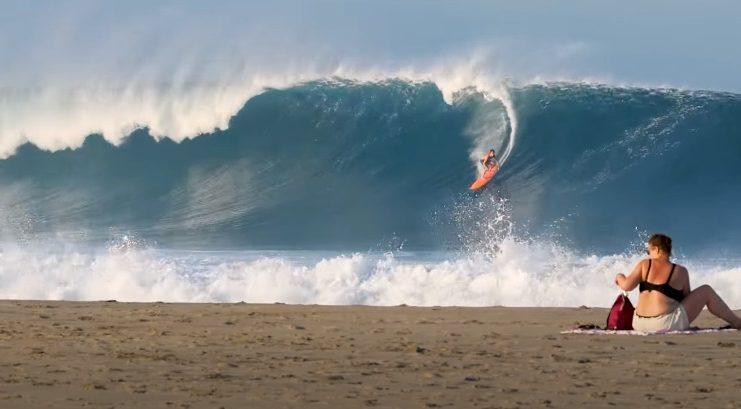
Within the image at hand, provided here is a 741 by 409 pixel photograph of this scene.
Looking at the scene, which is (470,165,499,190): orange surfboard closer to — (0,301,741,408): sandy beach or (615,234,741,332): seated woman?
(0,301,741,408): sandy beach

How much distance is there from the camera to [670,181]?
21.0m

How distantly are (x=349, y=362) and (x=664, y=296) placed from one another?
94.9 inches

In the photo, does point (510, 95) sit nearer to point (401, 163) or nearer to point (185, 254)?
point (401, 163)

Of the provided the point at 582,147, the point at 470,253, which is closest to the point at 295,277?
the point at 470,253

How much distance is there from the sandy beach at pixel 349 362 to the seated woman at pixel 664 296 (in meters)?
0.20

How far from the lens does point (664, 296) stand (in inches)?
340

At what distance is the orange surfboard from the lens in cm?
1997

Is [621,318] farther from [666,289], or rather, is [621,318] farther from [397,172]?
[397,172]

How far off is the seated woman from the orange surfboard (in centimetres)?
1116

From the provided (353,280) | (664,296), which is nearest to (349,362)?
(664,296)

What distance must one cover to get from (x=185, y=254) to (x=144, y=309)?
6.89 meters

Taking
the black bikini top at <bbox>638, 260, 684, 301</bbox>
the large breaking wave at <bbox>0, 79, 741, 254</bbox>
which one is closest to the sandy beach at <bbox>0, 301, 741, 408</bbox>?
the black bikini top at <bbox>638, 260, 684, 301</bbox>

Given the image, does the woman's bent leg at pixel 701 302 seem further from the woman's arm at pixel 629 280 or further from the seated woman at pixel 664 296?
the woman's arm at pixel 629 280

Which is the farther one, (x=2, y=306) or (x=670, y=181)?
(x=670, y=181)
